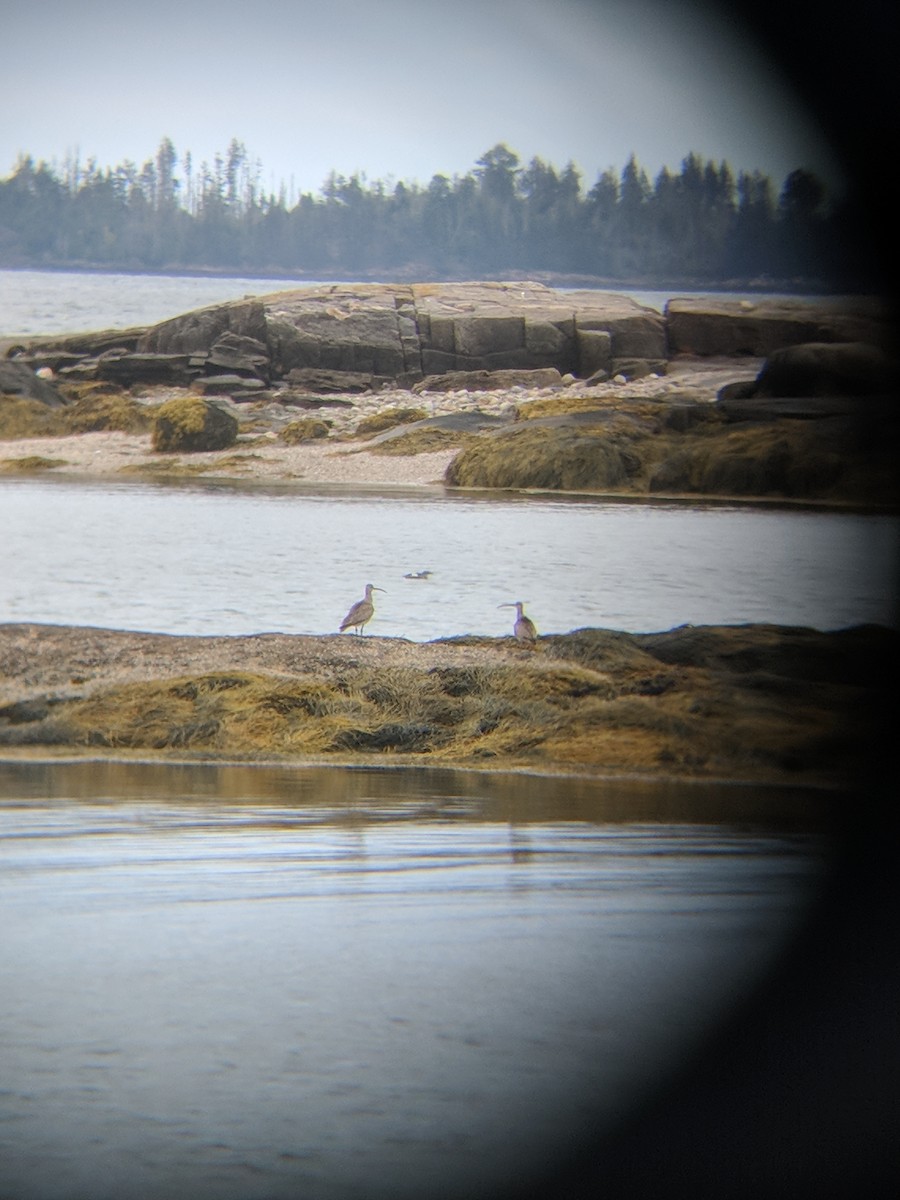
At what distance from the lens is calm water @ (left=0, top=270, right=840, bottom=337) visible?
5141mm

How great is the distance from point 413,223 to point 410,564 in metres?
1.38

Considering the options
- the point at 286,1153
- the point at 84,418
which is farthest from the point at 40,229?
the point at 286,1153

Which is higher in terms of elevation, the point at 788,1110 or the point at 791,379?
the point at 791,379

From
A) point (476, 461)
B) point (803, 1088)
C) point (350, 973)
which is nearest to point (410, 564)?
point (476, 461)

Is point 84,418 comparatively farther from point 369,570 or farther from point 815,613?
point 815,613

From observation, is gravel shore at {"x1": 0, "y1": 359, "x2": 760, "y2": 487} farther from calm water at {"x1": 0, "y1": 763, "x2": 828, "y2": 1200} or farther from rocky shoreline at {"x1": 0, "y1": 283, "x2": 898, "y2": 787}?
calm water at {"x1": 0, "y1": 763, "x2": 828, "y2": 1200}

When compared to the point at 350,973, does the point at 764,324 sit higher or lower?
higher

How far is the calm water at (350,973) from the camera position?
7.20ft

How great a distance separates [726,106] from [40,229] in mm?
2510

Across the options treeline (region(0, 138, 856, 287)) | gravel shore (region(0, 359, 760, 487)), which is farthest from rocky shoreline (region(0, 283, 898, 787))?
treeline (region(0, 138, 856, 287))

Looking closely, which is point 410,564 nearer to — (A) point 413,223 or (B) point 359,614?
(B) point 359,614

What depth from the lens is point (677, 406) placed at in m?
5.13

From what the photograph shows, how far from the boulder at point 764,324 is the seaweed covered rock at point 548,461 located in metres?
0.44

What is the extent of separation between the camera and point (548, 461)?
5.09m
